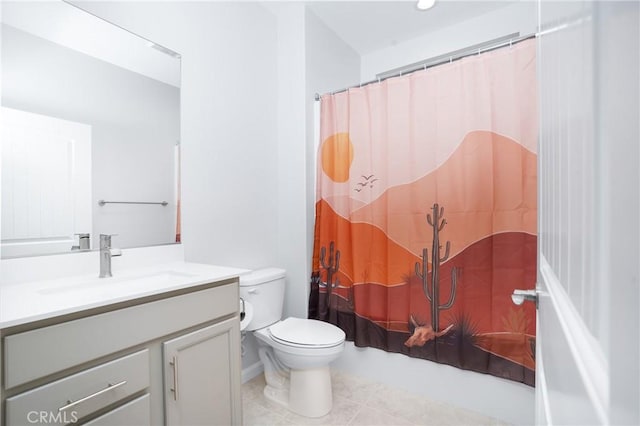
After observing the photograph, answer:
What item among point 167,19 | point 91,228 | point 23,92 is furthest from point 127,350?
point 167,19

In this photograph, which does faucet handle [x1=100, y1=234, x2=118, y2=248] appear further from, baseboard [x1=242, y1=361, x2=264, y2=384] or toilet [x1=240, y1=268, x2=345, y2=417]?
baseboard [x1=242, y1=361, x2=264, y2=384]

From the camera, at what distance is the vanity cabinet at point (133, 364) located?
2.65ft

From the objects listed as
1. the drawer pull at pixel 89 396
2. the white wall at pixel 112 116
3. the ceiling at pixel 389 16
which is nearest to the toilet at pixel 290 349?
the white wall at pixel 112 116

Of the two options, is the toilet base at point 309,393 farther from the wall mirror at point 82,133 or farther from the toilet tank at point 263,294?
the wall mirror at point 82,133

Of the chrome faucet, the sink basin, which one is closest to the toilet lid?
the sink basin

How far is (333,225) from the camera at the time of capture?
2178 mm

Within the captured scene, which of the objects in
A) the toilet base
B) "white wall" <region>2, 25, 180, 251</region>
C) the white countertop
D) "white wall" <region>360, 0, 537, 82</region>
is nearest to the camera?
the white countertop

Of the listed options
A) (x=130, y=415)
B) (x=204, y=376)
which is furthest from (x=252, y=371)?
(x=130, y=415)

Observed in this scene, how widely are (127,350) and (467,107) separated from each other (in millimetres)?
1894

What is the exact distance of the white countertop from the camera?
843mm

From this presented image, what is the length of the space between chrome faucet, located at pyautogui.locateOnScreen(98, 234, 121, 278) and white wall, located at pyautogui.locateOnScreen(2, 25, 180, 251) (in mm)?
96

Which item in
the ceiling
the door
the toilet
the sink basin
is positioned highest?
the ceiling

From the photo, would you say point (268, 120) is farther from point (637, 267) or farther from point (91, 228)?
point (637, 267)

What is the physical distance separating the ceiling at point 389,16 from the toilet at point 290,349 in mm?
1942
